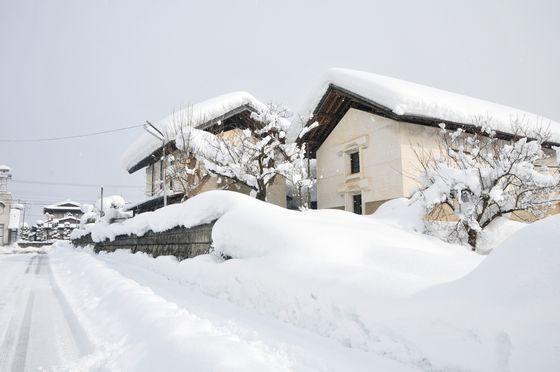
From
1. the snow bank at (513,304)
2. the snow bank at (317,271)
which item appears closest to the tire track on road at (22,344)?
the snow bank at (317,271)

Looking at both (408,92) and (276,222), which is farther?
(408,92)

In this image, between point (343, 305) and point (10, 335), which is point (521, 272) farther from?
point (10, 335)

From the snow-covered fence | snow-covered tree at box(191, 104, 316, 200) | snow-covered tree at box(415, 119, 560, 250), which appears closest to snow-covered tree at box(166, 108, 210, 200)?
snow-covered tree at box(191, 104, 316, 200)

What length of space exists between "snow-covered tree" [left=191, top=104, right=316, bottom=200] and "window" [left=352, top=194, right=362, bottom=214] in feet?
7.56

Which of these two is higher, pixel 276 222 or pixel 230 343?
pixel 276 222

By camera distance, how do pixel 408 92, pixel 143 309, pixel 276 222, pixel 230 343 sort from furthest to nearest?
pixel 408 92
pixel 276 222
pixel 143 309
pixel 230 343

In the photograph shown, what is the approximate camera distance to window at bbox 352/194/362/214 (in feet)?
50.9

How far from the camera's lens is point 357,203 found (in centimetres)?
1566

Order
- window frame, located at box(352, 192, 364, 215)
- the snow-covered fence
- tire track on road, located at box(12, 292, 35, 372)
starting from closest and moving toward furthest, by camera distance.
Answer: tire track on road, located at box(12, 292, 35, 372), the snow-covered fence, window frame, located at box(352, 192, 364, 215)

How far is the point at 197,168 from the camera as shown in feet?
54.3

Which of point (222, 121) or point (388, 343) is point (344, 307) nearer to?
point (388, 343)

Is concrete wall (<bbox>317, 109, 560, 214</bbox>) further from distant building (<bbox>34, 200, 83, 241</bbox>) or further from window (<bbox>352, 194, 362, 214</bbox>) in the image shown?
distant building (<bbox>34, 200, 83, 241</bbox>)

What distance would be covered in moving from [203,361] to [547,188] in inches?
395

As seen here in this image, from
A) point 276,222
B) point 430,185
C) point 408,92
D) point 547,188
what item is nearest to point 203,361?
point 276,222
